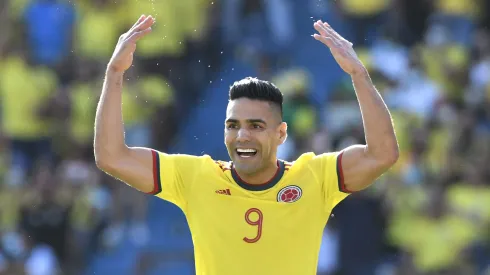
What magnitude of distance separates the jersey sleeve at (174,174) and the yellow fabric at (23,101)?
782 centimetres

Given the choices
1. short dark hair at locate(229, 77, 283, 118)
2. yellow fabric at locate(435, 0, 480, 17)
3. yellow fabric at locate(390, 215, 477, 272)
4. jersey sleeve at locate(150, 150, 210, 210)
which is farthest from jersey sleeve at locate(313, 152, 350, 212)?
yellow fabric at locate(435, 0, 480, 17)

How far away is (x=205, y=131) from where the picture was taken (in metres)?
13.4

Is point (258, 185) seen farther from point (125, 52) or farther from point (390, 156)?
point (125, 52)

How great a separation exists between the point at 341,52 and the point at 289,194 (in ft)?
2.54

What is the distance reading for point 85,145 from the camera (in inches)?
527

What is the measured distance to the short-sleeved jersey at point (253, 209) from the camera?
5.69 m

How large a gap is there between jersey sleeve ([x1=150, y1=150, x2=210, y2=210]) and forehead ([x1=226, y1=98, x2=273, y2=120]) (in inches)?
13.8

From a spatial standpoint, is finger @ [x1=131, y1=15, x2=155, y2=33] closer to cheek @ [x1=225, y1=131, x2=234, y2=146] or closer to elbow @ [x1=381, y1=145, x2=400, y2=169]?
cheek @ [x1=225, y1=131, x2=234, y2=146]

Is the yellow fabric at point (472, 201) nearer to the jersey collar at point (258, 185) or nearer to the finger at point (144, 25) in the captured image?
the jersey collar at point (258, 185)

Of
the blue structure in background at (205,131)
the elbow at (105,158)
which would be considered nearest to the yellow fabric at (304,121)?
the blue structure in background at (205,131)

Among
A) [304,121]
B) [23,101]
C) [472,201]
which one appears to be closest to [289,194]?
[472,201]

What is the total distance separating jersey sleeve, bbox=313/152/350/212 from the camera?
584cm

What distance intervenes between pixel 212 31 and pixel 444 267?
419 centimetres

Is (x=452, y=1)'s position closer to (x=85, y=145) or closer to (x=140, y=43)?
(x=140, y=43)
